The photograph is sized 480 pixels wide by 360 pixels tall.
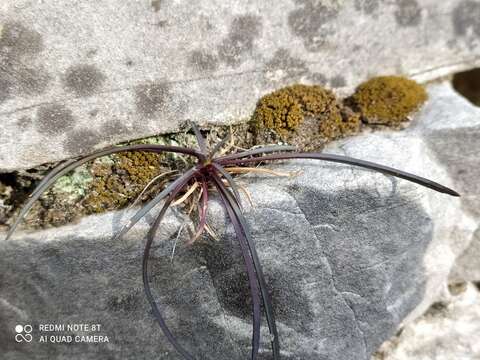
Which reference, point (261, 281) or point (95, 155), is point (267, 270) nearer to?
point (261, 281)

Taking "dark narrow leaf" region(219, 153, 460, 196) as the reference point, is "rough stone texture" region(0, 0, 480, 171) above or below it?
above

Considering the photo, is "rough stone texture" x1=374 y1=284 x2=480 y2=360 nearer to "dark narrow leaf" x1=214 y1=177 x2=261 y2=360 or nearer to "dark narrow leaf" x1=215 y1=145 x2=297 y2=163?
"dark narrow leaf" x1=214 y1=177 x2=261 y2=360

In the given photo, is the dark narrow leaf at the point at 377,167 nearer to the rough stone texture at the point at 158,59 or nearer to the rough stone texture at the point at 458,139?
the rough stone texture at the point at 458,139

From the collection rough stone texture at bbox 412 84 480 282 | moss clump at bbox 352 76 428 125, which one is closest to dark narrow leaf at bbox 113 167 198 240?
moss clump at bbox 352 76 428 125

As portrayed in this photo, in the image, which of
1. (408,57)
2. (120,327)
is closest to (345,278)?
(120,327)

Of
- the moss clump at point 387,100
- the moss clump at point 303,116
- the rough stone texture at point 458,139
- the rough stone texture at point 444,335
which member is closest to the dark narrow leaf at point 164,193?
the moss clump at point 303,116

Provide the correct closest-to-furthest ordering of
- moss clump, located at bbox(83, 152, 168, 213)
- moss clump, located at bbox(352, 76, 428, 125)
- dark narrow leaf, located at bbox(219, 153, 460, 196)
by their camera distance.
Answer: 1. dark narrow leaf, located at bbox(219, 153, 460, 196)
2. moss clump, located at bbox(83, 152, 168, 213)
3. moss clump, located at bbox(352, 76, 428, 125)
